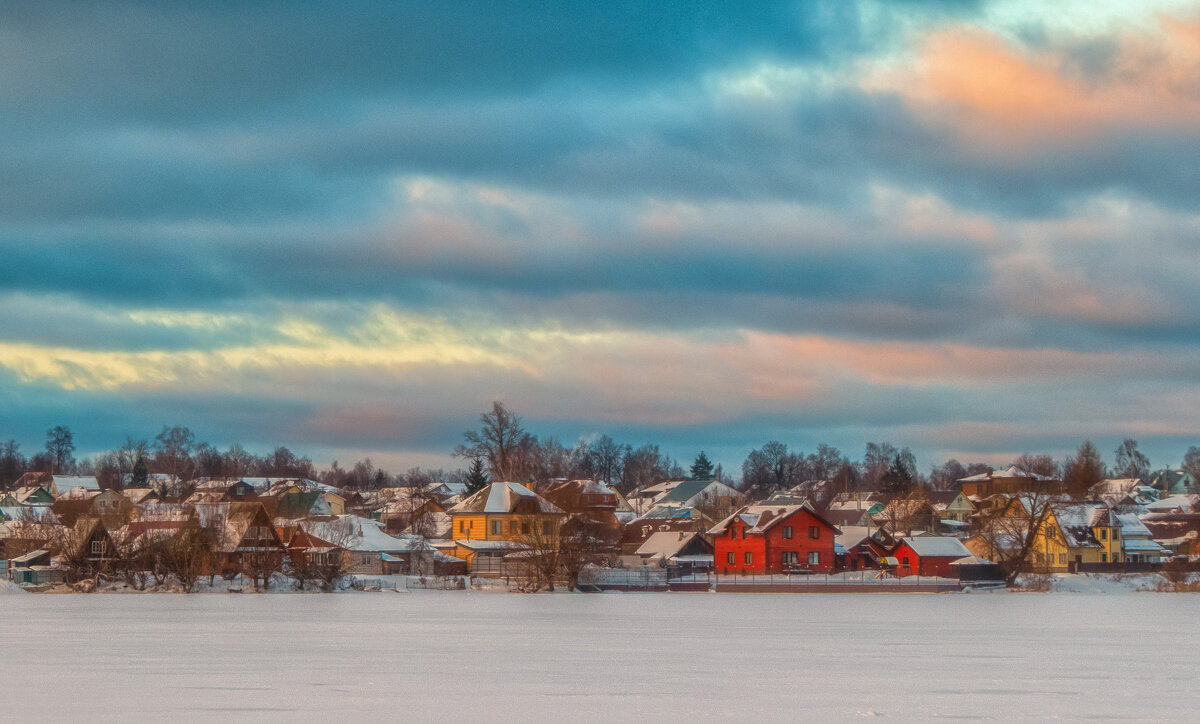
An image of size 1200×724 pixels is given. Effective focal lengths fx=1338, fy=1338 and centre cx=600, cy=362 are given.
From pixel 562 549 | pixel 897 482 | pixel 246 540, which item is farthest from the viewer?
pixel 897 482

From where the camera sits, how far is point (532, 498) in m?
99.8

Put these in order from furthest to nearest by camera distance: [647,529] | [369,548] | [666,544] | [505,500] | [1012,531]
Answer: [647,529] → [666,544] → [505,500] → [369,548] → [1012,531]

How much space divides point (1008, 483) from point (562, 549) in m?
69.9

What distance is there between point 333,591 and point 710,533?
1301 inches

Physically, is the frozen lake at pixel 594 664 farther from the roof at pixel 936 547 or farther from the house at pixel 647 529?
the house at pixel 647 529

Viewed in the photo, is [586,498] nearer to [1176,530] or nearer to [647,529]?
[647,529]

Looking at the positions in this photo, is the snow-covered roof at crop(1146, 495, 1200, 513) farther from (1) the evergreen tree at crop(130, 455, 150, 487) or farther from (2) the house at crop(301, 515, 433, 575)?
(1) the evergreen tree at crop(130, 455, 150, 487)

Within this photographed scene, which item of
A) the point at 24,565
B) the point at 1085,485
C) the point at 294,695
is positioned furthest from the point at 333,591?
the point at 1085,485

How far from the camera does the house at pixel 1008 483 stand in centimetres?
9662

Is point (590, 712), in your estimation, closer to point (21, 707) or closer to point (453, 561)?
point (21, 707)

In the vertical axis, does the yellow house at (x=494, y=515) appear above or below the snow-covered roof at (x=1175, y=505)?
below

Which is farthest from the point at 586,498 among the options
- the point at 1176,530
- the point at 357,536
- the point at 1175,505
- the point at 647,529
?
the point at 1175,505

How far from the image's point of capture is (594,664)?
28438 millimetres

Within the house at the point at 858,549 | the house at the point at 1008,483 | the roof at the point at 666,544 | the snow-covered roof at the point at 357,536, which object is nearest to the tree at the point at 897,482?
the house at the point at 1008,483
